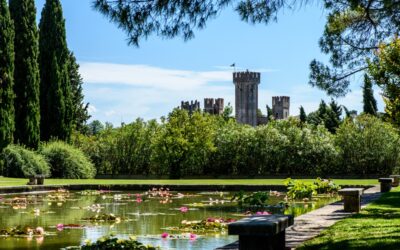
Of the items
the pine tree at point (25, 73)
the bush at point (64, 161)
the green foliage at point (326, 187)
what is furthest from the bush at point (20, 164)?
the green foliage at point (326, 187)

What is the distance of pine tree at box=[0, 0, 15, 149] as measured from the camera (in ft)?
102

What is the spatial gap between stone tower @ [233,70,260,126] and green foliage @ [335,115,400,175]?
58.5 metres

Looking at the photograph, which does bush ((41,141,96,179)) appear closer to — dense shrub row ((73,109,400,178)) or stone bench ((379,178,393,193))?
dense shrub row ((73,109,400,178))

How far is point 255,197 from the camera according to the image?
1652 cm

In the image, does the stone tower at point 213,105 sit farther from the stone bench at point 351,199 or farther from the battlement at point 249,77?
the stone bench at point 351,199

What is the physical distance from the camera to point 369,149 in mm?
37031

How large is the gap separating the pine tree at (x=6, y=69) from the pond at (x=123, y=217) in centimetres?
1003

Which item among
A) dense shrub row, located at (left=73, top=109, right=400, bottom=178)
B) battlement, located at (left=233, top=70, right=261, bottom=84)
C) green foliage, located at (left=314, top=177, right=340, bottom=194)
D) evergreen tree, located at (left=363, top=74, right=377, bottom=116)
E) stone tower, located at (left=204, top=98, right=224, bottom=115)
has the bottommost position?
green foliage, located at (left=314, top=177, right=340, bottom=194)

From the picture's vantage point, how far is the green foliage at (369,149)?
120 feet

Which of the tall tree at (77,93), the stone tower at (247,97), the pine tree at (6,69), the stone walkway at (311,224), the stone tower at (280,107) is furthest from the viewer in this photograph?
the stone tower at (280,107)

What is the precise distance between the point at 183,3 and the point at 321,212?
17.9 feet

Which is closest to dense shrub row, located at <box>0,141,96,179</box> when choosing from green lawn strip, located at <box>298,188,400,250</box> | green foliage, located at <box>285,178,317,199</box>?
green foliage, located at <box>285,178,317,199</box>

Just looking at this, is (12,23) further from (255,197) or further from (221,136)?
(255,197)

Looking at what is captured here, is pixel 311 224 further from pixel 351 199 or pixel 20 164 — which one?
pixel 20 164
